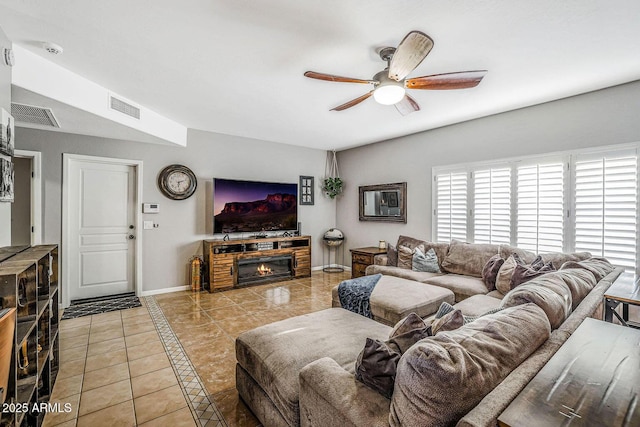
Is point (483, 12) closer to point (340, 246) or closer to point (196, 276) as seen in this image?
point (196, 276)

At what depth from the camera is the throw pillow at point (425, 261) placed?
4160 millimetres

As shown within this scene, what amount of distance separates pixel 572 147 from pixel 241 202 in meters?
4.67

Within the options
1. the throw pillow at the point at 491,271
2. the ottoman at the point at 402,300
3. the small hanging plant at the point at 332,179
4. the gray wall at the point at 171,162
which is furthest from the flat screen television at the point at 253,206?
the throw pillow at the point at 491,271

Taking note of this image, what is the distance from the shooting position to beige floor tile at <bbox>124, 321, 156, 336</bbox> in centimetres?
321

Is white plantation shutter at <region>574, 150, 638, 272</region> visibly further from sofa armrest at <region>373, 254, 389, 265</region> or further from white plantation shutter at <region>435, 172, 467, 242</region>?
sofa armrest at <region>373, 254, 389, 265</region>

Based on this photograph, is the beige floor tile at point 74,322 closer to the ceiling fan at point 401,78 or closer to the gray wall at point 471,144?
the ceiling fan at point 401,78

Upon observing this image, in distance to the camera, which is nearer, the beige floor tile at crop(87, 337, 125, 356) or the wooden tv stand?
the beige floor tile at crop(87, 337, 125, 356)

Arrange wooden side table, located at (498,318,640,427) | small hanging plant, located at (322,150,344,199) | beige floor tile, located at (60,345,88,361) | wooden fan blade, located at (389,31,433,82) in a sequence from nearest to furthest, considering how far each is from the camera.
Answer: wooden side table, located at (498,318,640,427)
wooden fan blade, located at (389,31,433,82)
beige floor tile, located at (60,345,88,361)
small hanging plant, located at (322,150,344,199)

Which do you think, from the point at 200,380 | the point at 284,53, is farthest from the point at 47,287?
the point at 284,53

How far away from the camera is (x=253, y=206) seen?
208 inches

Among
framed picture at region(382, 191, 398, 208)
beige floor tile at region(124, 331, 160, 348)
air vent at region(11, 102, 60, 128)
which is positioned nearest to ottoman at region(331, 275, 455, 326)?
beige floor tile at region(124, 331, 160, 348)

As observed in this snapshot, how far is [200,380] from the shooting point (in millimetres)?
2322

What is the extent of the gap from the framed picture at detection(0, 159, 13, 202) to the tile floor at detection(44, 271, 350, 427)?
145 cm

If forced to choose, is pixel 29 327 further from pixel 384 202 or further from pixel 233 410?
pixel 384 202
